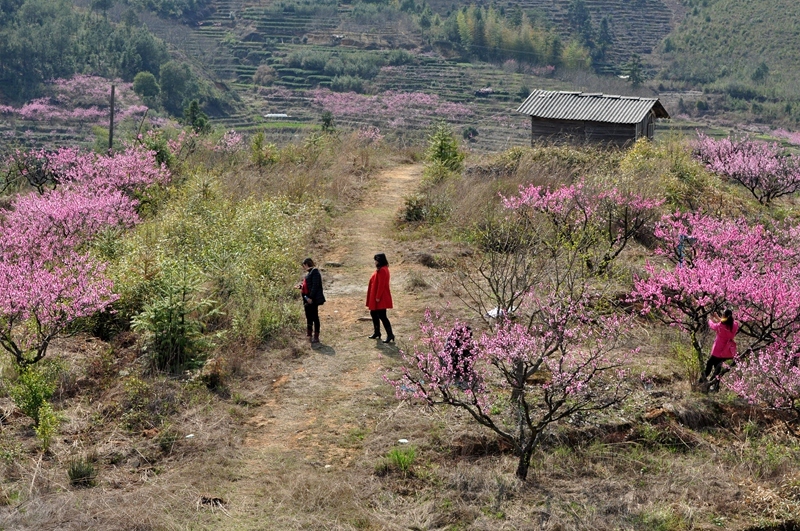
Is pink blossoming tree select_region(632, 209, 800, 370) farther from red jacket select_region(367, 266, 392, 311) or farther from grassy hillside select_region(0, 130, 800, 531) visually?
red jacket select_region(367, 266, 392, 311)

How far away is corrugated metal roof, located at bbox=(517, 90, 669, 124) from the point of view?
2184 cm

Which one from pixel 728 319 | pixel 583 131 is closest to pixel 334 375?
pixel 728 319

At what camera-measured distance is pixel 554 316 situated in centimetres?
785

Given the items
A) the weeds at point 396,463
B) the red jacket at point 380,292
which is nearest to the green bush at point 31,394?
the weeds at point 396,463

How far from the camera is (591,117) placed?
72.5ft

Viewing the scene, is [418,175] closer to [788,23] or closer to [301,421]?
[301,421]

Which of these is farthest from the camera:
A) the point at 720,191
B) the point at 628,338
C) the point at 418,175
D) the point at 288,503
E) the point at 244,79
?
the point at 244,79

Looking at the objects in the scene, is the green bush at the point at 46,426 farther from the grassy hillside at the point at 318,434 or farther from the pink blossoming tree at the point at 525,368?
the pink blossoming tree at the point at 525,368

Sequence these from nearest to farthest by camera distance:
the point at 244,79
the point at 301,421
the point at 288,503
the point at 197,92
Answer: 1. the point at 288,503
2. the point at 301,421
3. the point at 197,92
4. the point at 244,79

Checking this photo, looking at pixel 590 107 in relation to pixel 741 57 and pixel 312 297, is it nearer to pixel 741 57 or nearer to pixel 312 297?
pixel 312 297

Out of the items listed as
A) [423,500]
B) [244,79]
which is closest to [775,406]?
[423,500]

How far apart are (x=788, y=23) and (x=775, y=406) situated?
6776 centimetres

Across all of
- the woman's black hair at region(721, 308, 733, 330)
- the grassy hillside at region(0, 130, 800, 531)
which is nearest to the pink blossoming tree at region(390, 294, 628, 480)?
the grassy hillside at region(0, 130, 800, 531)

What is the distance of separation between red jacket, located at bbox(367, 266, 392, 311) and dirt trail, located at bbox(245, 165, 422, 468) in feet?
1.61
